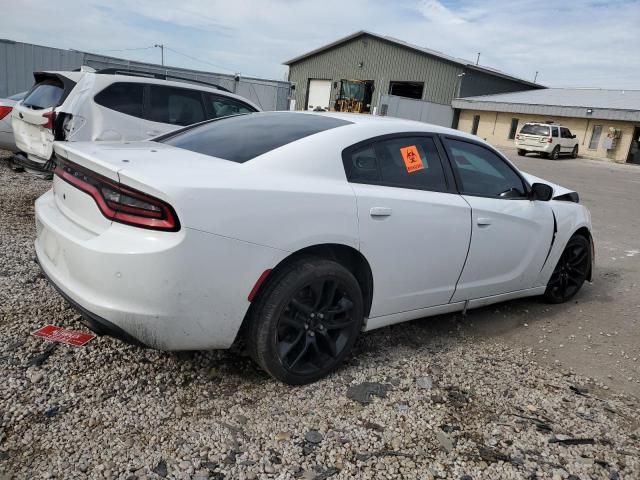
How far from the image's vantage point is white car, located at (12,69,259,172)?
6.26 meters

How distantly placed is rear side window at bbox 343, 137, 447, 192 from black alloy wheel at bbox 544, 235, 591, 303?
1.92 metres

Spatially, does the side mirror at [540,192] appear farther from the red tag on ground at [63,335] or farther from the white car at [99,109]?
the white car at [99,109]

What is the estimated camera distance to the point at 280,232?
2.53m

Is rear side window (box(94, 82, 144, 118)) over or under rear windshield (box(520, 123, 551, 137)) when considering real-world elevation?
under

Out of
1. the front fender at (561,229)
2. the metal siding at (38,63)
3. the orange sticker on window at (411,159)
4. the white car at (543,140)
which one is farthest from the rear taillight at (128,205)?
the white car at (543,140)

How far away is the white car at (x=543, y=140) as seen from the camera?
1011 inches

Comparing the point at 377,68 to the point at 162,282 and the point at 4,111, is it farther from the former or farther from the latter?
the point at 162,282

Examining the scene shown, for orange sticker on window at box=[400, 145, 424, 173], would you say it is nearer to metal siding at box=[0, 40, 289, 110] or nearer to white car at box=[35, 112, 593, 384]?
white car at box=[35, 112, 593, 384]

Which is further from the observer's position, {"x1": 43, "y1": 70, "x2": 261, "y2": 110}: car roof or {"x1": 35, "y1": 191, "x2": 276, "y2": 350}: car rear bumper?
{"x1": 43, "y1": 70, "x2": 261, "y2": 110}: car roof

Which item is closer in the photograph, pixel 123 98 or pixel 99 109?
pixel 99 109

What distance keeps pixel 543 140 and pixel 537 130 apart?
71 centimetres

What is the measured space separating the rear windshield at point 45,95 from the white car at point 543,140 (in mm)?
23930

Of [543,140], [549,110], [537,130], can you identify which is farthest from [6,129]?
[549,110]

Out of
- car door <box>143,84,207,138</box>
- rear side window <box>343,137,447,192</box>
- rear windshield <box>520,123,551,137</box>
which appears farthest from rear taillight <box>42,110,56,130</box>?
rear windshield <box>520,123,551,137</box>
